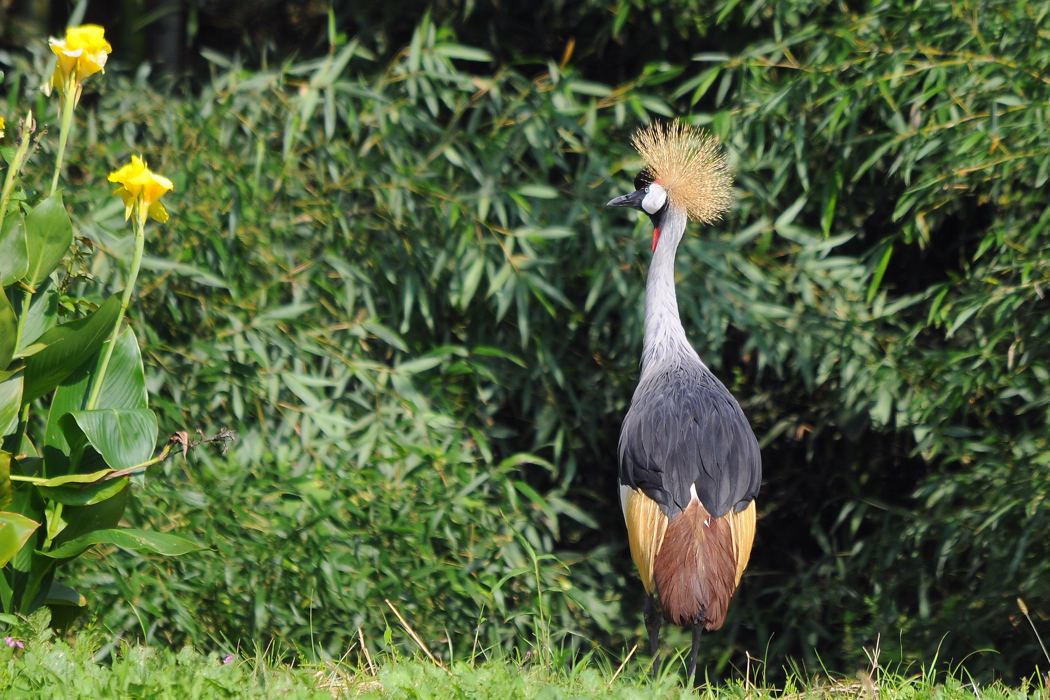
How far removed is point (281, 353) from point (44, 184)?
99 cm

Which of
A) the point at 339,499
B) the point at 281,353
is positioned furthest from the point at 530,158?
the point at 339,499

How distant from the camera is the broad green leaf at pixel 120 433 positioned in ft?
6.68

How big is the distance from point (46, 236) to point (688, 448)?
1658 millimetres

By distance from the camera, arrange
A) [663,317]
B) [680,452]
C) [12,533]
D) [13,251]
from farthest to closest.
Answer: [663,317] < [680,452] < [13,251] < [12,533]

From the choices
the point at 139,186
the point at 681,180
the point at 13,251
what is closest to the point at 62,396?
A: the point at 13,251

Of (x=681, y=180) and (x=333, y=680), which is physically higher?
(x=681, y=180)

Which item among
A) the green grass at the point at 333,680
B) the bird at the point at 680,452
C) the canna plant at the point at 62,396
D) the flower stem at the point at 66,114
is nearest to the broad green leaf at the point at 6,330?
the canna plant at the point at 62,396

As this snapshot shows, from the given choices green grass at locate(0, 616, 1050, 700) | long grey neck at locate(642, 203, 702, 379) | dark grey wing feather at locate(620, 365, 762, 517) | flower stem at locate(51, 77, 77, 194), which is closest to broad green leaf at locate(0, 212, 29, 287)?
flower stem at locate(51, 77, 77, 194)

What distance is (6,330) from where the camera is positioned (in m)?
2.03

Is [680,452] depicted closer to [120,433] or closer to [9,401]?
[120,433]

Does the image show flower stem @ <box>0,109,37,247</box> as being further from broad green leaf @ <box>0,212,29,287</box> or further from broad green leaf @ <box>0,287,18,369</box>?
broad green leaf @ <box>0,287,18,369</box>

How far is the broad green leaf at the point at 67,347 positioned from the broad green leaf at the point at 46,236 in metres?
0.13

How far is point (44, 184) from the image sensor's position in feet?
10.9

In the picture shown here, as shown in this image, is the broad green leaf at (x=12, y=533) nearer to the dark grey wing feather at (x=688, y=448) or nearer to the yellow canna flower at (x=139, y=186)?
the yellow canna flower at (x=139, y=186)
